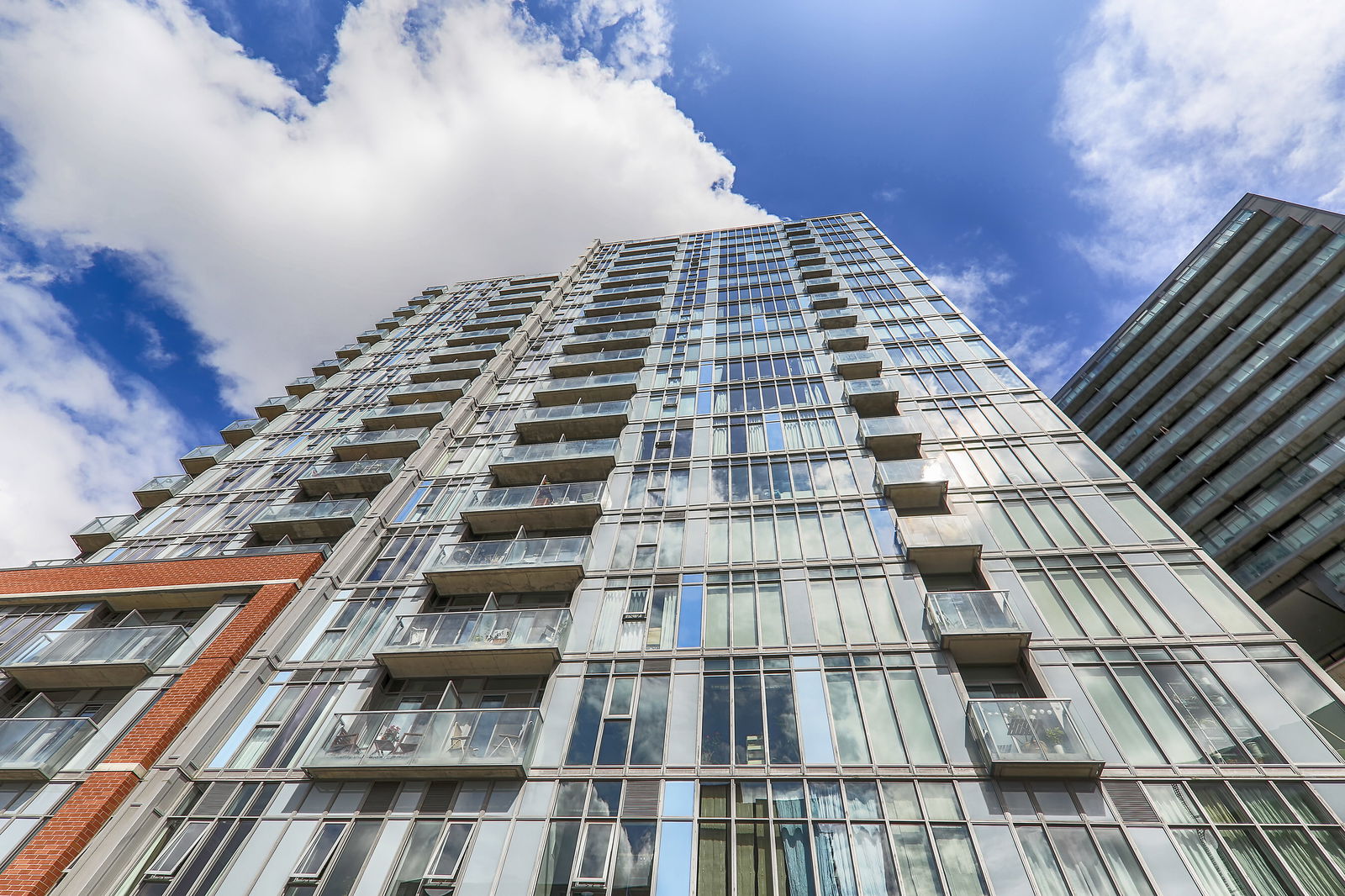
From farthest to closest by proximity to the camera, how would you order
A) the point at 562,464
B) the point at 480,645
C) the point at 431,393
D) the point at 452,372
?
the point at 452,372, the point at 431,393, the point at 562,464, the point at 480,645

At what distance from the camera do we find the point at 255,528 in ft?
76.6

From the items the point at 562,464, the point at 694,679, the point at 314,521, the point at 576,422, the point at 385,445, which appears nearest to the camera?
the point at 694,679

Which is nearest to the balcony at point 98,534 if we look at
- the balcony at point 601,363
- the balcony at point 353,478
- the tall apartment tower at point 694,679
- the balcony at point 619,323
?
the tall apartment tower at point 694,679

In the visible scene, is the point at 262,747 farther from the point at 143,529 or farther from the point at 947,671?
the point at 143,529

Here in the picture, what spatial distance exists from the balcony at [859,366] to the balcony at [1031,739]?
617 inches

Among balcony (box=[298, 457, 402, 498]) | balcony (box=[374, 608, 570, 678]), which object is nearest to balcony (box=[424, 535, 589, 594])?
balcony (box=[374, 608, 570, 678])

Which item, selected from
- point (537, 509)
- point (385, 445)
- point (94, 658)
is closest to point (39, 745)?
point (94, 658)

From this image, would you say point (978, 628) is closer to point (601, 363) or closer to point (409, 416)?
point (601, 363)

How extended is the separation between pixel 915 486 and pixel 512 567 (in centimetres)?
1213

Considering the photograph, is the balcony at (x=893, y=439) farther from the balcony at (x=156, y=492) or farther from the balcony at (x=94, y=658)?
the balcony at (x=156, y=492)

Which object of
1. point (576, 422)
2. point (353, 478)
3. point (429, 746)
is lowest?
point (429, 746)

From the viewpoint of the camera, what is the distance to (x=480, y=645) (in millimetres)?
14703

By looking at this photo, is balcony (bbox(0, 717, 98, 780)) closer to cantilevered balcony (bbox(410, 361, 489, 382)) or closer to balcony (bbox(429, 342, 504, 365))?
cantilevered balcony (bbox(410, 361, 489, 382))

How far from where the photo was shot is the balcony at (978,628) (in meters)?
12.9
